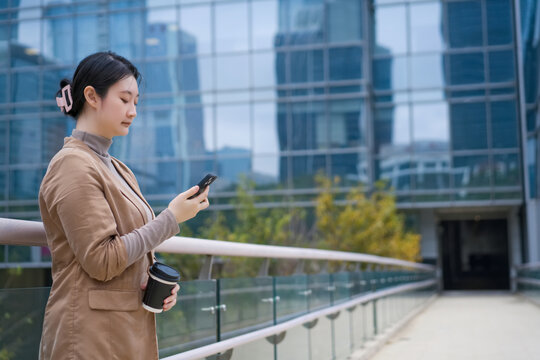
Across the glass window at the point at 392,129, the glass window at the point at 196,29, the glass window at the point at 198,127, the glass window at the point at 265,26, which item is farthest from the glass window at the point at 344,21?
the glass window at the point at 198,127

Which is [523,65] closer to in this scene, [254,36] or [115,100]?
[254,36]

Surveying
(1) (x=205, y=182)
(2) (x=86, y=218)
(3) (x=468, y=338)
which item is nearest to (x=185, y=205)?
(1) (x=205, y=182)

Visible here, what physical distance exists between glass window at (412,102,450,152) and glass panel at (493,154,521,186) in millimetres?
2020

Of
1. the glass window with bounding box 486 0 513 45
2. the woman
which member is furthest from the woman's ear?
the glass window with bounding box 486 0 513 45

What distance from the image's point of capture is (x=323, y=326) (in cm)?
682

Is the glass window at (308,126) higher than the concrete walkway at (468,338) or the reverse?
higher

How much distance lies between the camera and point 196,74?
2641 centimetres

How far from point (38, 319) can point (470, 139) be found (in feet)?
85.3

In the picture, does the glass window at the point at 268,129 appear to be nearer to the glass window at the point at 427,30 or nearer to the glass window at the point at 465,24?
the glass window at the point at 427,30

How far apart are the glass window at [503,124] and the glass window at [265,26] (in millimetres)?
8677

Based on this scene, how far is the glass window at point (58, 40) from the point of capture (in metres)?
26.7

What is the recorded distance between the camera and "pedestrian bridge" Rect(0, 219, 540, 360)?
2.47 meters

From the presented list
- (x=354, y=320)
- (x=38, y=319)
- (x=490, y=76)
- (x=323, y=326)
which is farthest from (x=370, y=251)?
(x=38, y=319)

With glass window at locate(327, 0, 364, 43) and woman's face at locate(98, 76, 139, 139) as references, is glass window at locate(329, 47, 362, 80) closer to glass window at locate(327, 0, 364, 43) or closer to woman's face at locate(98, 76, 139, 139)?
glass window at locate(327, 0, 364, 43)
